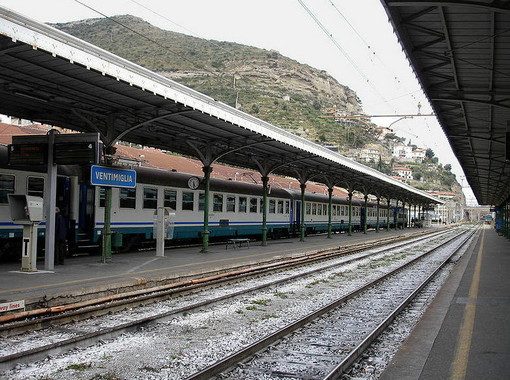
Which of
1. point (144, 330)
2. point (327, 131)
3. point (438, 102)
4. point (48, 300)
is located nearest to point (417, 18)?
point (438, 102)

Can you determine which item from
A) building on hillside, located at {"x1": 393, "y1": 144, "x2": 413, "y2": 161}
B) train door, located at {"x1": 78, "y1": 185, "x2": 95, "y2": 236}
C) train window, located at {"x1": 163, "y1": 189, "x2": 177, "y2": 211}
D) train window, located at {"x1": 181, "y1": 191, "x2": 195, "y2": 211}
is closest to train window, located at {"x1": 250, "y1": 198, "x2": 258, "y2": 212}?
train window, located at {"x1": 181, "y1": 191, "x2": 195, "y2": 211}

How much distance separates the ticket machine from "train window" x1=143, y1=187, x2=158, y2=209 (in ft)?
23.6

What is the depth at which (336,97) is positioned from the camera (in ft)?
607

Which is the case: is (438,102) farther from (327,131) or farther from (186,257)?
(327,131)

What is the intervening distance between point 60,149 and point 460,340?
9489mm

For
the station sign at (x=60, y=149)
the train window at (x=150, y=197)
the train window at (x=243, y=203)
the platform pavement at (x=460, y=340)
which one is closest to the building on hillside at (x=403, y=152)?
the train window at (x=243, y=203)

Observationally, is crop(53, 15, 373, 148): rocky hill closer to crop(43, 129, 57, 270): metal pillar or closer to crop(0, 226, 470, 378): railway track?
crop(43, 129, 57, 270): metal pillar

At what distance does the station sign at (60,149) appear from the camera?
38.9 ft

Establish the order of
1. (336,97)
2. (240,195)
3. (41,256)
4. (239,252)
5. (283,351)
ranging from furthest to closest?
(336,97), (240,195), (239,252), (41,256), (283,351)

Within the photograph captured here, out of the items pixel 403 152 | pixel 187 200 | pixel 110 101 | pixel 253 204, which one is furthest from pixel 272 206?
pixel 403 152

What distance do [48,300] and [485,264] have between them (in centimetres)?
1551

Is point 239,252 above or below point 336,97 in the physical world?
below

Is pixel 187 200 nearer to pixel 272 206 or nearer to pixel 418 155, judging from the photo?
pixel 272 206

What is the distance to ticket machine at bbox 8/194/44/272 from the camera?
11.5 m
